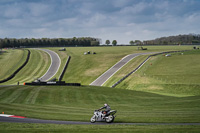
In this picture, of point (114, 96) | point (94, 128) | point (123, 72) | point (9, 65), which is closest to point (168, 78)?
point (123, 72)

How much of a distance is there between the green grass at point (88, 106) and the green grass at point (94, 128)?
10.2 feet

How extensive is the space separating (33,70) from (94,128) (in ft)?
298

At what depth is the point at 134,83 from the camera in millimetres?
73938

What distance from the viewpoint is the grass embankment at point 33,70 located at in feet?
315

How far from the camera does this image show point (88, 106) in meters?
38.2

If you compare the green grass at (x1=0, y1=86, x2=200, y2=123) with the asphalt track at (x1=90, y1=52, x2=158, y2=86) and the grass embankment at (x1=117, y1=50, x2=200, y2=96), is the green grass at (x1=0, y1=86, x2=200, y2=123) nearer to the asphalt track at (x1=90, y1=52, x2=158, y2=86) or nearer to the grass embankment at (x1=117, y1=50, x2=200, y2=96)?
the grass embankment at (x1=117, y1=50, x2=200, y2=96)

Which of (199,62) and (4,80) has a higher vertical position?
(199,62)

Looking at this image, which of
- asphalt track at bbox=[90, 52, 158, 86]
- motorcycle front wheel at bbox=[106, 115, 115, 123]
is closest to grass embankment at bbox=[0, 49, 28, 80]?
asphalt track at bbox=[90, 52, 158, 86]

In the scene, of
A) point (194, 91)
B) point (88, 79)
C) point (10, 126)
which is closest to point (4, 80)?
point (88, 79)

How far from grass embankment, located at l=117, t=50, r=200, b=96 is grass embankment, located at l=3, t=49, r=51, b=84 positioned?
1566 inches

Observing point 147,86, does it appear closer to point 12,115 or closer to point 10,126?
point 12,115

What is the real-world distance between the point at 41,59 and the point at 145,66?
57126mm

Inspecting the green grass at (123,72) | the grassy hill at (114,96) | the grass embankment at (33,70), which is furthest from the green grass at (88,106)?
the grass embankment at (33,70)

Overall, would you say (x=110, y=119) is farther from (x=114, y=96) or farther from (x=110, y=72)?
(x=110, y=72)
